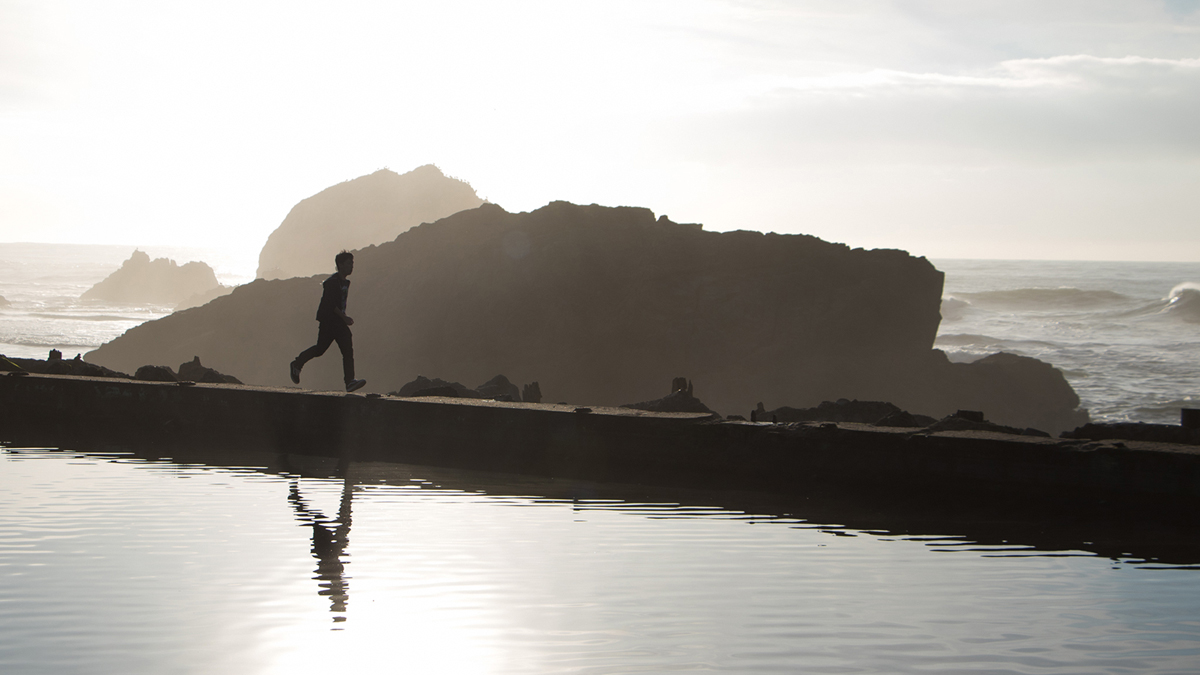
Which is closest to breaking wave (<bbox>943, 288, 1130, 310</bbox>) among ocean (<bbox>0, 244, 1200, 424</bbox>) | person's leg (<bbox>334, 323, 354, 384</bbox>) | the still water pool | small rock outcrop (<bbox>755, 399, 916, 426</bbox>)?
ocean (<bbox>0, 244, 1200, 424</bbox>)

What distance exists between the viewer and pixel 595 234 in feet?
116

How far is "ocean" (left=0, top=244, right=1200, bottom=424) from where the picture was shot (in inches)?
1787

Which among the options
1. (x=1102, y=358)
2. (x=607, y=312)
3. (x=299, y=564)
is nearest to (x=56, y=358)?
(x=299, y=564)

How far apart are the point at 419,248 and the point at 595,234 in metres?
7.88

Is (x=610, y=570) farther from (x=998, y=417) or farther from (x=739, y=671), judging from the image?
(x=998, y=417)

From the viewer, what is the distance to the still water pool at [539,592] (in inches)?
137

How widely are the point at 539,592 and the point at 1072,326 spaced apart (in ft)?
231

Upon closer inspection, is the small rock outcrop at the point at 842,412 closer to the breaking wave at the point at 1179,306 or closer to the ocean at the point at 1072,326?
the ocean at the point at 1072,326

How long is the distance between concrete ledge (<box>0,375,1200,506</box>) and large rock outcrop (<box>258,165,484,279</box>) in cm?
16496

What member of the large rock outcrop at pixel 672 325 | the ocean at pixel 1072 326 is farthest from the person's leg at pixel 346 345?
the ocean at pixel 1072 326

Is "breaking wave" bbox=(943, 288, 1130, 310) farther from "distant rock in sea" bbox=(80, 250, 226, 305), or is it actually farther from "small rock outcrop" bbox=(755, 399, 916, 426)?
"distant rock in sea" bbox=(80, 250, 226, 305)

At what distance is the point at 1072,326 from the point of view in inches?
2628

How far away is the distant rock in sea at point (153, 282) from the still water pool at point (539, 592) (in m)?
138

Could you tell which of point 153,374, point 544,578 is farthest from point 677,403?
point 153,374
